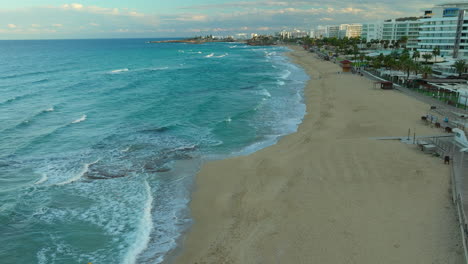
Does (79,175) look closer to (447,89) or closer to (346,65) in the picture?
(447,89)

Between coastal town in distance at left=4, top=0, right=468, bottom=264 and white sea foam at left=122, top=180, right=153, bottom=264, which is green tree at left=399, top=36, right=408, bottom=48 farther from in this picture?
white sea foam at left=122, top=180, right=153, bottom=264

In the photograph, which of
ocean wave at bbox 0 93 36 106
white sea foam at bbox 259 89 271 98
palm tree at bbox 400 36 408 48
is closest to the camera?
ocean wave at bbox 0 93 36 106

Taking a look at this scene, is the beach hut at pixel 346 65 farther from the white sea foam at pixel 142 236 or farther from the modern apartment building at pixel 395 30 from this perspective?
the white sea foam at pixel 142 236

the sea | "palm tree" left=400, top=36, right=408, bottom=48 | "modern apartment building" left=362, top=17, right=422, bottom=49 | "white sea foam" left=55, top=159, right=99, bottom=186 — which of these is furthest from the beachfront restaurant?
"modern apartment building" left=362, top=17, right=422, bottom=49

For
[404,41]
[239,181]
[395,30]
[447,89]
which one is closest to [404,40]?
[404,41]

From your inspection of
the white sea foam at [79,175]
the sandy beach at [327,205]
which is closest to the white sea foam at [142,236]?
the sandy beach at [327,205]

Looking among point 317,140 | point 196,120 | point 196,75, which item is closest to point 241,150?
point 317,140

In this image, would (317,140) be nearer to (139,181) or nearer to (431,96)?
(139,181)
